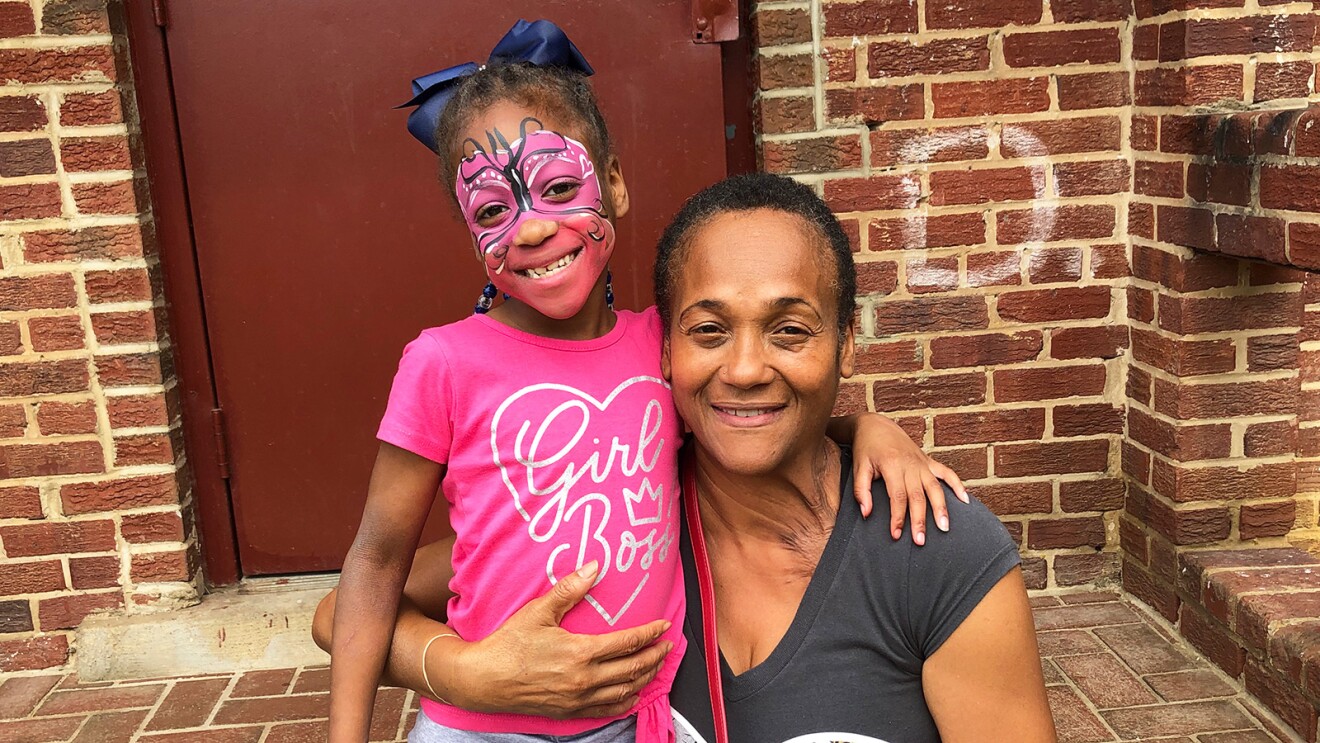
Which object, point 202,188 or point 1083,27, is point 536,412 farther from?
point 1083,27

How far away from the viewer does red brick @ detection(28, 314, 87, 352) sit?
311cm

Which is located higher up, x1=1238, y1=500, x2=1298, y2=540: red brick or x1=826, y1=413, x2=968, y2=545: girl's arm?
x1=826, y1=413, x2=968, y2=545: girl's arm

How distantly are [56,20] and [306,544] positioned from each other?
1.65 m

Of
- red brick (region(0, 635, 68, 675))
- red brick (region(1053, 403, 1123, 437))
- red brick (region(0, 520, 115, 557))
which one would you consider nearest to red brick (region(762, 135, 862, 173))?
red brick (region(1053, 403, 1123, 437))

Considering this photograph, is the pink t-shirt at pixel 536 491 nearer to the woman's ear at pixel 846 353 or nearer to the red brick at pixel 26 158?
the woman's ear at pixel 846 353

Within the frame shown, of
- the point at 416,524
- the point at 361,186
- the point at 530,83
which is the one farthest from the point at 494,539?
the point at 361,186

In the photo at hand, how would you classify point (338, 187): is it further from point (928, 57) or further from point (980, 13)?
point (980, 13)

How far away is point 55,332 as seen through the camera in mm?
3121

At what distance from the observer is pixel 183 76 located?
10.3 ft

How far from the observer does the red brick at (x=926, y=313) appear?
326 centimetres

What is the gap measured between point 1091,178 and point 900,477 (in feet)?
6.40

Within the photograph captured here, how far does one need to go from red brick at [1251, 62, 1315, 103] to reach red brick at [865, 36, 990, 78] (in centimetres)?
70

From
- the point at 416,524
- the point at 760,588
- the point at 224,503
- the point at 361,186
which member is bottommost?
the point at 224,503

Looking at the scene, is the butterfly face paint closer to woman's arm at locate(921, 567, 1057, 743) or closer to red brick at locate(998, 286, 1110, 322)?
woman's arm at locate(921, 567, 1057, 743)
